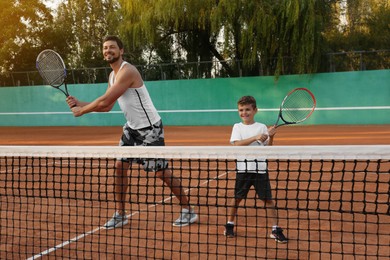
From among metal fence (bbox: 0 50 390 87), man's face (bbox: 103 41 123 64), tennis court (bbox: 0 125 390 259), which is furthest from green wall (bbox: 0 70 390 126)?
man's face (bbox: 103 41 123 64)


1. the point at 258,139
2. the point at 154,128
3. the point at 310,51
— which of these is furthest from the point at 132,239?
the point at 310,51

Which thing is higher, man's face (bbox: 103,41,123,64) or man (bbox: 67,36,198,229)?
man's face (bbox: 103,41,123,64)

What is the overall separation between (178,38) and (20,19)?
9.43m

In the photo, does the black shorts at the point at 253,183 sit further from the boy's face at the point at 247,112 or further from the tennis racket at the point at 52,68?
the tennis racket at the point at 52,68

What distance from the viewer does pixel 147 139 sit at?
4027 mm

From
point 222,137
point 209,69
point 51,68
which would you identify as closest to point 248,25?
point 209,69

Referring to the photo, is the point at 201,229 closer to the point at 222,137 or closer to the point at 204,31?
the point at 222,137

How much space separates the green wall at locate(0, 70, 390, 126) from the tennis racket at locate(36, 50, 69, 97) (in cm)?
1107

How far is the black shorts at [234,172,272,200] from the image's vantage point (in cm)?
351

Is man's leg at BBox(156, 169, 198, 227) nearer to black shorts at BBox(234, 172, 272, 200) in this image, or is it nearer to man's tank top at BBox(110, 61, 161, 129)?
A: man's tank top at BBox(110, 61, 161, 129)

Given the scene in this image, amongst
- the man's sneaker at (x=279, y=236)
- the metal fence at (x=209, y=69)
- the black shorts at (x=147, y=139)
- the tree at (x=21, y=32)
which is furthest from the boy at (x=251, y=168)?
the tree at (x=21, y=32)

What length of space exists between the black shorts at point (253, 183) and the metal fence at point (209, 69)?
40.2 ft

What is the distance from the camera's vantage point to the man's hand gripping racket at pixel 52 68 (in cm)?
482

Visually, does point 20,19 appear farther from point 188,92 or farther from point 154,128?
point 154,128
